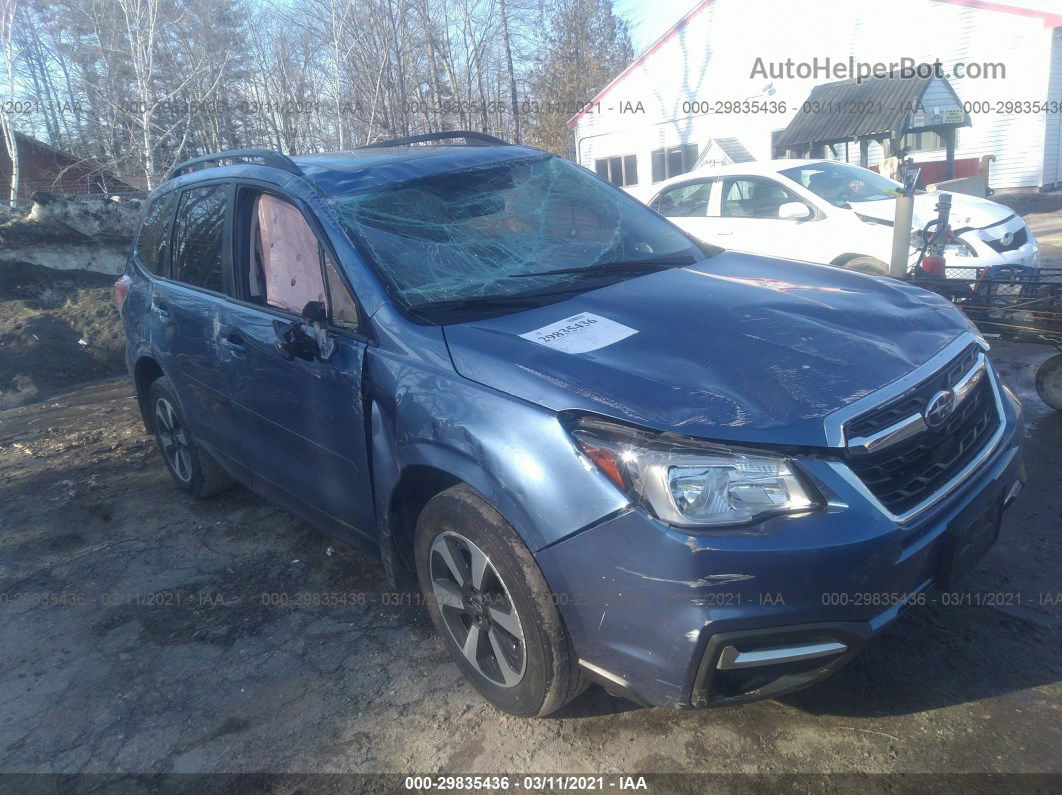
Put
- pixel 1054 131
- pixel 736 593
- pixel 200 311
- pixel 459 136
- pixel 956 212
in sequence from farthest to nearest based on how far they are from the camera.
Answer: pixel 1054 131 → pixel 956 212 → pixel 459 136 → pixel 200 311 → pixel 736 593

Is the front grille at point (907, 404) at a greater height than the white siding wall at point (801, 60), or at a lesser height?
lesser

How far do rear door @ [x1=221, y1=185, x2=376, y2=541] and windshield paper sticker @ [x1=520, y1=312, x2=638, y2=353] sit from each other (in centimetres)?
70

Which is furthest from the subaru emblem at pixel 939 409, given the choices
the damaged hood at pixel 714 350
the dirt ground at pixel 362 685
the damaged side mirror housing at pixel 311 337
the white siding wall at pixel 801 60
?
the white siding wall at pixel 801 60

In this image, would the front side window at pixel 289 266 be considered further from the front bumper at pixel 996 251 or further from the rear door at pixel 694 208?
the front bumper at pixel 996 251

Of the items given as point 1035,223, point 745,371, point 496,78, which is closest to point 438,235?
point 745,371

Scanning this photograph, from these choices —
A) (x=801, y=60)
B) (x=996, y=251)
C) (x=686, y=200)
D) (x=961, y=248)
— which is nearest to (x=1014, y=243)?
(x=996, y=251)

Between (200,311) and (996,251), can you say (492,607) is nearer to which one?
(200,311)

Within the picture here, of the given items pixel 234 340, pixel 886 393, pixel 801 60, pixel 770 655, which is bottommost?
pixel 770 655

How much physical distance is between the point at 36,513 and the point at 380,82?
13514 mm

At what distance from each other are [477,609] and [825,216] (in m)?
6.35

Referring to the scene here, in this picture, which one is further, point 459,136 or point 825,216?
point 825,216

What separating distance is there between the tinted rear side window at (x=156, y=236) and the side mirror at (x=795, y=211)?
217 inches

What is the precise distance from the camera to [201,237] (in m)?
4.02

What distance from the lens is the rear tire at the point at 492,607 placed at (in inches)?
91.0
